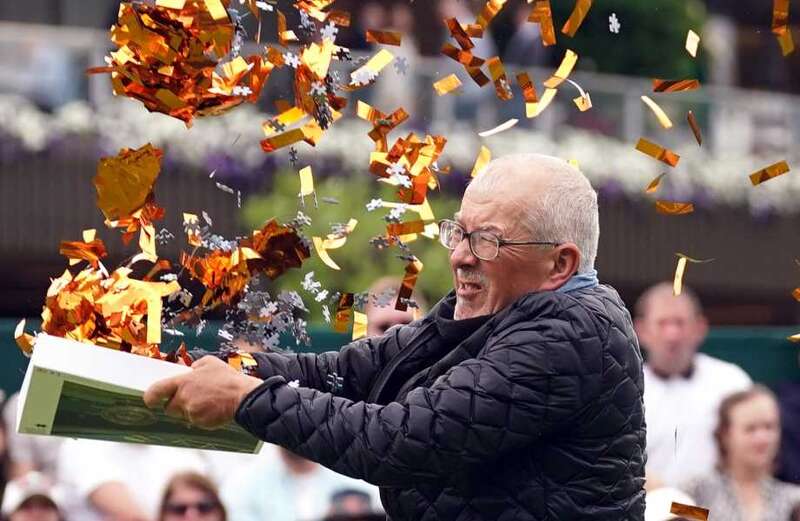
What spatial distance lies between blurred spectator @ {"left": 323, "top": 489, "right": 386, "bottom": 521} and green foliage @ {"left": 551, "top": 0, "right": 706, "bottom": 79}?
23.1 feet

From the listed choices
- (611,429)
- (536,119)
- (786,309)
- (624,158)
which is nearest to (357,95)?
(536,119)

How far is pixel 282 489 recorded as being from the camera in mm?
6059

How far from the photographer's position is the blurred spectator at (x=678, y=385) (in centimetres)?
632

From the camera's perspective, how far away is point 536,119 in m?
11.3

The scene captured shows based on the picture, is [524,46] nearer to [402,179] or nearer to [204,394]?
[402,179]

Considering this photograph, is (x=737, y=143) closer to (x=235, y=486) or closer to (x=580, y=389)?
(x=235, y=486)

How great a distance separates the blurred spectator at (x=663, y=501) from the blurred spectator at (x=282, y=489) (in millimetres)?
937

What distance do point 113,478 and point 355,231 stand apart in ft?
13.2

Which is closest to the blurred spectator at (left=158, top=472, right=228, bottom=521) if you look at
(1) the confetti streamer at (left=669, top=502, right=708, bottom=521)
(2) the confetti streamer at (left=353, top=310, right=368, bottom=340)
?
(2) the confetti streamer at (left=353, top=310, right=368, bottom=340)

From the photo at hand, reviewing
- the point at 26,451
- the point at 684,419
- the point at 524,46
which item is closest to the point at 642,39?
the point at 524,46

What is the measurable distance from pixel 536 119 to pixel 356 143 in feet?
4.25

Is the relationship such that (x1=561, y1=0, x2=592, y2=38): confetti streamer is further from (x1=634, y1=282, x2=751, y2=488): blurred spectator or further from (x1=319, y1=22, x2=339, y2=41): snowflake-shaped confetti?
(x1=634, y1=282, x2=751, y2=488): blurred spectator

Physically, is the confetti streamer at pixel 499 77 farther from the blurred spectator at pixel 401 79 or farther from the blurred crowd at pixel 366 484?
the blurred spectator at pixel 401 79

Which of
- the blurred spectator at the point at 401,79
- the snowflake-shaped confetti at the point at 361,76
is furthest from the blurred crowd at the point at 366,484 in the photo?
the snowflake-shaped confetti at the point at 361,76
